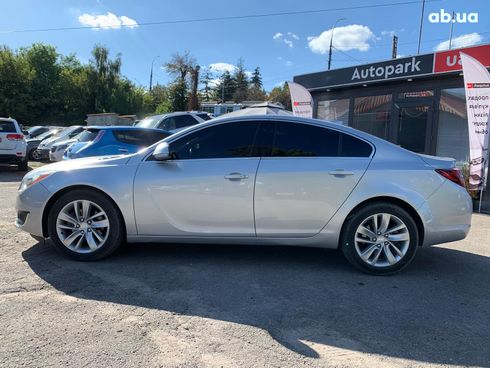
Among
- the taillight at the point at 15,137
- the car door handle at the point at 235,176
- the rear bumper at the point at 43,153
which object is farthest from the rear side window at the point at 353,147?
the rear bumper at the point at 43,153

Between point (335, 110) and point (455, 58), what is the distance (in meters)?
4.61

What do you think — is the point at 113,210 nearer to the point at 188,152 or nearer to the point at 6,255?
the point at 188,152

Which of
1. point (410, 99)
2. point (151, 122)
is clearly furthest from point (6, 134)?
point (410, 99)

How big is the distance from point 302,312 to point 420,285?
1445 mm

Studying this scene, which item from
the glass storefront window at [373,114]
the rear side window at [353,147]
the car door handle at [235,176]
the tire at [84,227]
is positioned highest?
the glass storefront window at [373,114]

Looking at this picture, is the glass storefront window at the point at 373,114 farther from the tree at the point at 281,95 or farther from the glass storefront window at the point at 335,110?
the tree at the point at 281,95

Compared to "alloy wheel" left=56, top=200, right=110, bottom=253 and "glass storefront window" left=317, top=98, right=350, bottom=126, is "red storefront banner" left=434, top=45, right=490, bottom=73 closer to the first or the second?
"glass storefront window" left=317, top=98, right=350, bottom=126

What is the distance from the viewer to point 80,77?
4672 centimetres

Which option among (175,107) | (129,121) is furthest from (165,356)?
(175,107)

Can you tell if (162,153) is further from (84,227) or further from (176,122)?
(176,122)

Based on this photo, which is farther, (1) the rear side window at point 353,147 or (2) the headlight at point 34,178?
(2) the headlight at point 34,178

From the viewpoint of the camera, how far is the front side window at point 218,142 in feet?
15.1

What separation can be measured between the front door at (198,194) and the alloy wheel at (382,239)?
1152mm

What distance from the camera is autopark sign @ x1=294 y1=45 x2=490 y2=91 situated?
1056 cm
